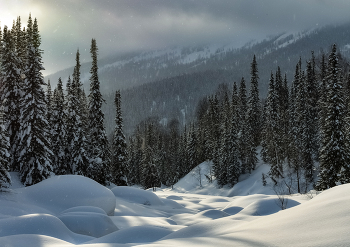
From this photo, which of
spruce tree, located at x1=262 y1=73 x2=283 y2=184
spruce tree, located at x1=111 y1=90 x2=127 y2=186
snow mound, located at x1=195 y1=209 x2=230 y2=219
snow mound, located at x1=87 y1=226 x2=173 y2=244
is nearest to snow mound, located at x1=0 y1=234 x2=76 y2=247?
snow mound, located at x1=87 y1=226 x2=173 y2=244

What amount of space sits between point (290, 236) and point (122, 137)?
36366 millimetres

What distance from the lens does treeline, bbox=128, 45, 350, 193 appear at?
28922mm

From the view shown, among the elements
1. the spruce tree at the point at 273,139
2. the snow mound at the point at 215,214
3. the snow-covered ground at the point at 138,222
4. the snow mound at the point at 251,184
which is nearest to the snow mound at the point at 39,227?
the snow-covered ground at the point at 138,222

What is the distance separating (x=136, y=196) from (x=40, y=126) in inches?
494

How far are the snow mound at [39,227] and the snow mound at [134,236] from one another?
3.83 ft

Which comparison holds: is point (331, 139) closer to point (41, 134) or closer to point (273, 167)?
point (273, 167)

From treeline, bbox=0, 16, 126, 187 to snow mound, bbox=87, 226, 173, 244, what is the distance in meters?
14.5

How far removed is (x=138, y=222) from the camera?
45.4 ft

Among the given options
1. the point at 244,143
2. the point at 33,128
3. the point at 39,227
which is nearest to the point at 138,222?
the point at 39,227

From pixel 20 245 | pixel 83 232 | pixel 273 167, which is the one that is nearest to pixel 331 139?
pixel 273 167

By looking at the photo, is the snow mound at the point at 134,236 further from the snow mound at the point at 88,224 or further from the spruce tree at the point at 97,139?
the spruce tree at the point at 97,139

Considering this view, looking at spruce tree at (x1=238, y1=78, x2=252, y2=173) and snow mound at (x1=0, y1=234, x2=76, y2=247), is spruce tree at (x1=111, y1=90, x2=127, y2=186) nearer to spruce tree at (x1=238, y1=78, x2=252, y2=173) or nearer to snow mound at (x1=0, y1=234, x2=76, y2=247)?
spruce tree at (x1=238, y1=78, x2=252, y2=173)

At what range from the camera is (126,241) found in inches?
280

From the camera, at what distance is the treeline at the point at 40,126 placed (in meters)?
25.6
